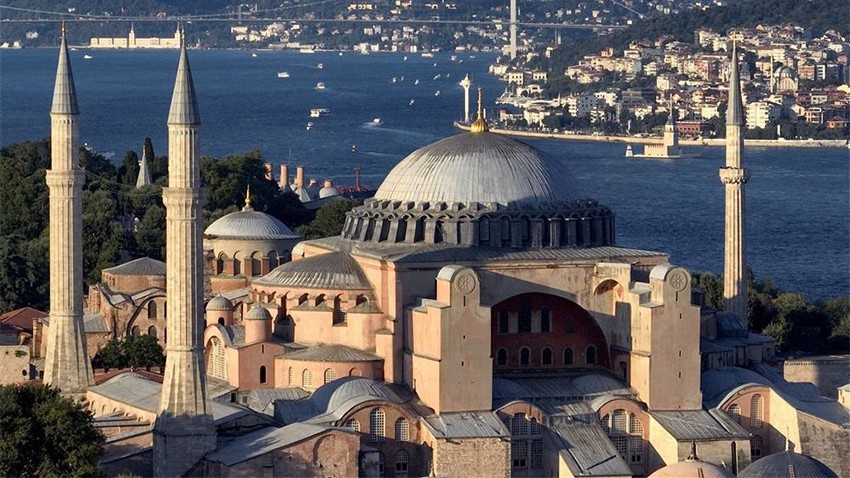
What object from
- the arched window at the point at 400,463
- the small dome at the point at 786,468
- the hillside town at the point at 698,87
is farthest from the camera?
the hillside town at the point at 698,87

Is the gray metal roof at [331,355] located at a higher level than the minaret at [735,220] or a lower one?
lower

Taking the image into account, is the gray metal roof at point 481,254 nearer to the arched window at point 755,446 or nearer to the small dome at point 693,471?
the arched window at point 755,446

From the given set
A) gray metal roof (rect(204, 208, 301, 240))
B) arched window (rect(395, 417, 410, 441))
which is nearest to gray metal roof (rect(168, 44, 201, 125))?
arched window (rect(395, 417, 410, 441))

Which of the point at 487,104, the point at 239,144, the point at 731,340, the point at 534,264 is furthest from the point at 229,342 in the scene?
the point at 487,104

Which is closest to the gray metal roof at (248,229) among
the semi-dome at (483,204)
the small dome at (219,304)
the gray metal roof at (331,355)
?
the small dome at (219,304)

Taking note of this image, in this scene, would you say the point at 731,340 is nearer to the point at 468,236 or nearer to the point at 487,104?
the point at 468,236

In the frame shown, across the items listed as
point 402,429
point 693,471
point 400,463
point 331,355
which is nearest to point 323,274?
point 331,355
